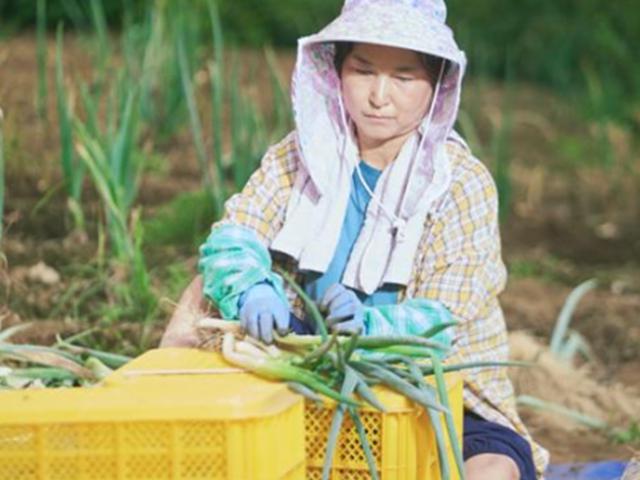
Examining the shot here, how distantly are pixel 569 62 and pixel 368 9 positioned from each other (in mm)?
6030

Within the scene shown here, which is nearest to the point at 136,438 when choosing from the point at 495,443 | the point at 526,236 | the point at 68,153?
the point at 495,443

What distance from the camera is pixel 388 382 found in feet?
10.3

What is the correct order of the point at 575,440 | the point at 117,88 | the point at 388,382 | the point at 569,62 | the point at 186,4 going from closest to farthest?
the point at 388,382, the point at 575,440, the point at 117,88, the point at 186,4, the point at 569,62

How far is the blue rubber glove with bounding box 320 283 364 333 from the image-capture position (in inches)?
132

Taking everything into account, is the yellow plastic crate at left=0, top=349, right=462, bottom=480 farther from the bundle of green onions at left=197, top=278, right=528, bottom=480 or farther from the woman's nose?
the woman's nose

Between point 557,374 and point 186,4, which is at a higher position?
point 186,4

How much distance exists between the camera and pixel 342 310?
337 centimetres

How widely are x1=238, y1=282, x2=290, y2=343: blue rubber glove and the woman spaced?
0.15 metres

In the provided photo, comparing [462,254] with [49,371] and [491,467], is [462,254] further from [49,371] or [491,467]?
[49,371]

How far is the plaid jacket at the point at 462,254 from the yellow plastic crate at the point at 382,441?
46cm

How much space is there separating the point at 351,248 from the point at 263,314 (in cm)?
50

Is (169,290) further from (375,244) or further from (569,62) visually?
(569,62)

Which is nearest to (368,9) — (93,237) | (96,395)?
(96,395)

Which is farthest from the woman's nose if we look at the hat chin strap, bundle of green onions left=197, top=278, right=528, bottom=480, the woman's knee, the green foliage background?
the green foliage background
